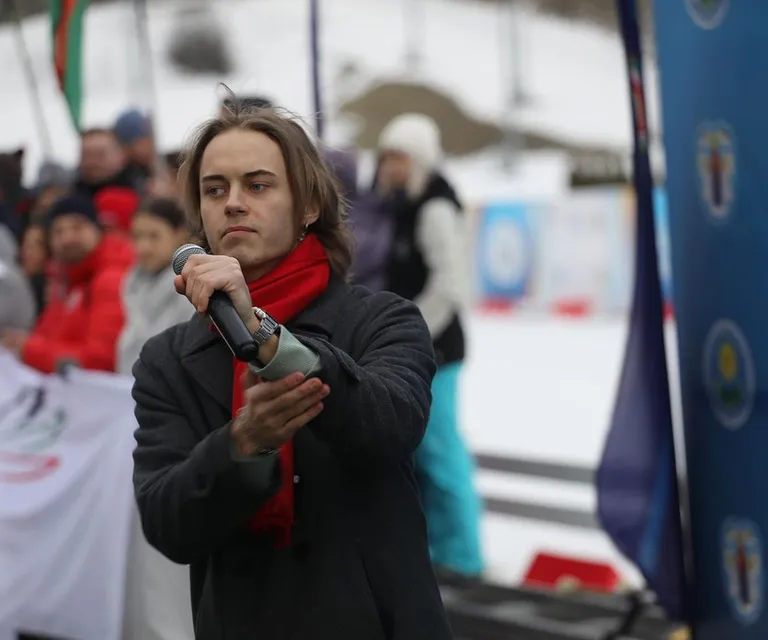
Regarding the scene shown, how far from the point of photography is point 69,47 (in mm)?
4422

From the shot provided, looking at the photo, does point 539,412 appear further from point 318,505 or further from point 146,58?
point 318,505

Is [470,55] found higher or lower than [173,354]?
higher

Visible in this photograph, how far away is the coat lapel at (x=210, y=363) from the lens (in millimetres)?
1589

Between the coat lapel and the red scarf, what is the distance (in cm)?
2

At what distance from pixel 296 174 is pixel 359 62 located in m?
36.2

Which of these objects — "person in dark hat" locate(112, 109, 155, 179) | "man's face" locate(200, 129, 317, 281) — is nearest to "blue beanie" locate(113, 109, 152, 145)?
"person in dark hat" locate(112, 109, 155, 179)

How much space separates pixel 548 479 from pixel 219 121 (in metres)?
4.61

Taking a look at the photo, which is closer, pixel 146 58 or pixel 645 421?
pixel 645 421

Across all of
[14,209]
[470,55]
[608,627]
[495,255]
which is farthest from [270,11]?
[608,627]

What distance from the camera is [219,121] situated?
1645mm

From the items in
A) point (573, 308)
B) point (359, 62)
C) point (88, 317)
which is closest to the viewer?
point (88, 317)

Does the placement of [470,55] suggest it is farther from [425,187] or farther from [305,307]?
[305,307]

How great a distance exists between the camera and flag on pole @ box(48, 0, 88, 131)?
433 centimetres

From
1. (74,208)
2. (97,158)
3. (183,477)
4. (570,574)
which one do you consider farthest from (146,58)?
(183,477)
